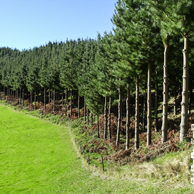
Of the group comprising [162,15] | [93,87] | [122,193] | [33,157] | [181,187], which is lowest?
[33,157]

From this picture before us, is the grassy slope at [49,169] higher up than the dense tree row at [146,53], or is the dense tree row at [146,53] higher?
the dense tree row at [146,53]

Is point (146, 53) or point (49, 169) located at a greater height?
point (146, 53)

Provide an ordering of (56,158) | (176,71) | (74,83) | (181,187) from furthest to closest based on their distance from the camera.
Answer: (74,83) < (56,158) < (176,71) < (181,187)

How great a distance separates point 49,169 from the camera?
79.7ft

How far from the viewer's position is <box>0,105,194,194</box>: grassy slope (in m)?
13.6

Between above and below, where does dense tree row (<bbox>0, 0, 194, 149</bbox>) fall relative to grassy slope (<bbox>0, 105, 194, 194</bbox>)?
above

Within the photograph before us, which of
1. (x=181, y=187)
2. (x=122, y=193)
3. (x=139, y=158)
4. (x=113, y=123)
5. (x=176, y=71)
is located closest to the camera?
(x=181, y=187)

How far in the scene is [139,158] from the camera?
1698 cm

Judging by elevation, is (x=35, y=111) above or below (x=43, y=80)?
below

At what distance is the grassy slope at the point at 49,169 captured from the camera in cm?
1364

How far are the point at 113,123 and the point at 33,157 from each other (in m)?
14.2

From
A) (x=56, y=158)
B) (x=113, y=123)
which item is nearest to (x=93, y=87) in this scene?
(x=113, y=123)

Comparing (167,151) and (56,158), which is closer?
(167,151)

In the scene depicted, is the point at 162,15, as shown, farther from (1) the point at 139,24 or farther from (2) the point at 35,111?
(2) the point at 35,111
